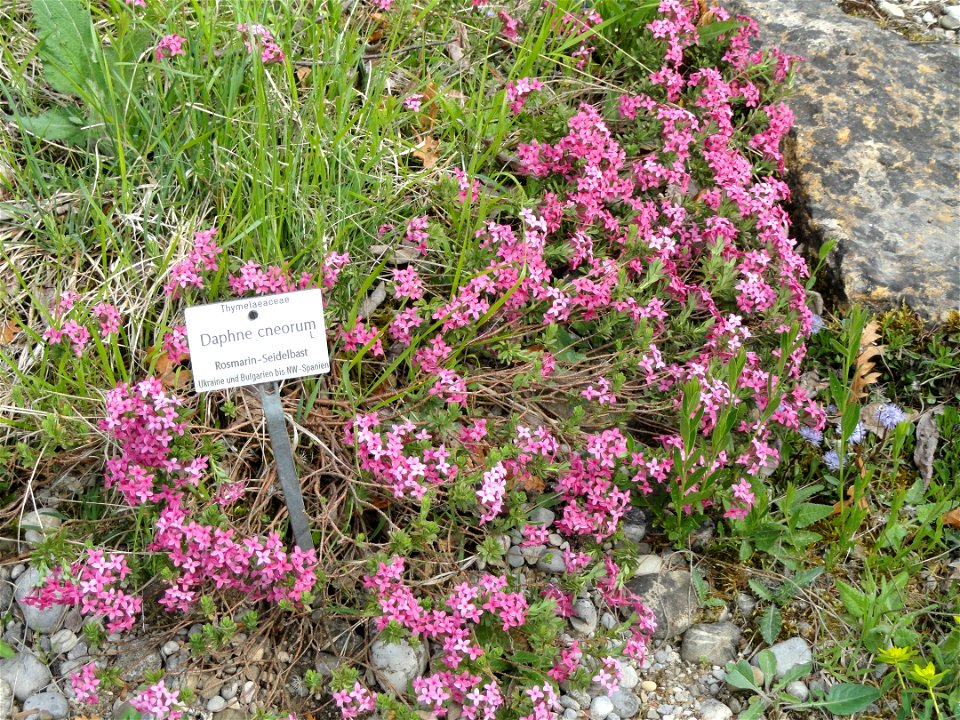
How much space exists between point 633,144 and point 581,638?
7.22ft

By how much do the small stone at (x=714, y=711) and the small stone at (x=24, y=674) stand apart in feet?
6.80

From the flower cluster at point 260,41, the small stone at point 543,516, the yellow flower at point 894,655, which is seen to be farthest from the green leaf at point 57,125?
the yellow flower at point 894,655

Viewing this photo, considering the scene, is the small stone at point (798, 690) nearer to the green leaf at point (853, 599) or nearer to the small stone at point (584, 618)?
the green leaf at point (853, 599)

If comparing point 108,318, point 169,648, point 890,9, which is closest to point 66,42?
point 108,318

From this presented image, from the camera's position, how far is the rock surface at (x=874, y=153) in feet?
13.3

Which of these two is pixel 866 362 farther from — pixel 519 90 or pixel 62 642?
pixel 62 642

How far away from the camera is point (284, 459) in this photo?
266cm

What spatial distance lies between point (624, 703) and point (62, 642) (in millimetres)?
1808

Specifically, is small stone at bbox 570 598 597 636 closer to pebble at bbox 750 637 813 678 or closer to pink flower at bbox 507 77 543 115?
pebble at bbox 750 637 813 678

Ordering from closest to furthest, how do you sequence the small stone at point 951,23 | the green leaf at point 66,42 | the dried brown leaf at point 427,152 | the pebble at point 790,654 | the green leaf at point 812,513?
the pebble at point 790,654 < the green leaf at point 812,513 < the green leaf at point 66,42 < the dried brown leaf at point 427,152 < the small stone at point 951,23

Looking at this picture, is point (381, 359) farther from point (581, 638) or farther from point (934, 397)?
point (934, 397)

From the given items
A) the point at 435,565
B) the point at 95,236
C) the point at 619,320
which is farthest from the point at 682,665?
the point at 95,236

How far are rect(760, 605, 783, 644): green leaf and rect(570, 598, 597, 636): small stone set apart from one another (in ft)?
1.91

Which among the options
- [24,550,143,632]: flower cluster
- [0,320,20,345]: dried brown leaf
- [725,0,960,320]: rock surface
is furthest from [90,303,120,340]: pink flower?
[725,0,960,320]: rock surface
